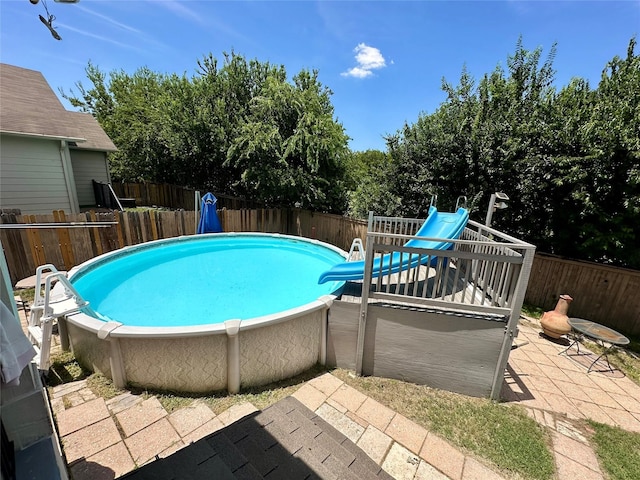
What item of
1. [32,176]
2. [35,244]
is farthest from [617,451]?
[32,176]

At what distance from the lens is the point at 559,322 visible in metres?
5.20

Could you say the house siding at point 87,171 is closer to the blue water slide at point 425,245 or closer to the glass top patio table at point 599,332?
the blue water slide at point 425,245

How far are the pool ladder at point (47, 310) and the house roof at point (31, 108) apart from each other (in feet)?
26.6

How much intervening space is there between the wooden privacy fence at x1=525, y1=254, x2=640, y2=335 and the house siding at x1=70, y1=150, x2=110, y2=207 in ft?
58.9

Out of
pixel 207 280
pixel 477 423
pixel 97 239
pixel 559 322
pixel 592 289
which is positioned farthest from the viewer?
pixel 97 239

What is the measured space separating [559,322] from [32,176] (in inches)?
599

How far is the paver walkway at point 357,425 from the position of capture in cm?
259

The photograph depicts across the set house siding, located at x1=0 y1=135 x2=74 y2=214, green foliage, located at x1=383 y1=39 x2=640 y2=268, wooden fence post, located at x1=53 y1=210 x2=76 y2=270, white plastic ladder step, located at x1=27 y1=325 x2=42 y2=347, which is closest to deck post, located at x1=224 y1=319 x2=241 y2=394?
white plastic ladder step, located at x1=27 y1=325 x2=42 y2=347

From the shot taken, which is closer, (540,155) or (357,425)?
(357,425)

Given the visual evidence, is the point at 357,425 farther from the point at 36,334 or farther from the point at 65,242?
the point at 65,242

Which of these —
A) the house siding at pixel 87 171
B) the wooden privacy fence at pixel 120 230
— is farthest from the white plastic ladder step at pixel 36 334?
the house siding at pixel 87 171

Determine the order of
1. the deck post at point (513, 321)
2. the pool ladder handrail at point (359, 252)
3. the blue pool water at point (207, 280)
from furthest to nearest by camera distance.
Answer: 1. the pool ladder handrail at point (359, 252)
2. the blue pool water at point (207, 280)
3. the deck post at point (513, 321)

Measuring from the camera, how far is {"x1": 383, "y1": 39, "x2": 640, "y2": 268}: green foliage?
5238mm

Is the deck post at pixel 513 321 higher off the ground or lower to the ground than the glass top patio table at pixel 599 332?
higher
